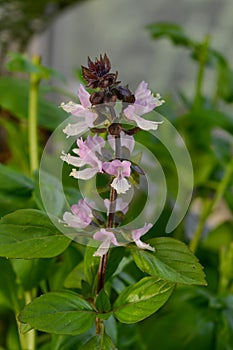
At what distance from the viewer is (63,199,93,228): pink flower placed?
33 centimetres

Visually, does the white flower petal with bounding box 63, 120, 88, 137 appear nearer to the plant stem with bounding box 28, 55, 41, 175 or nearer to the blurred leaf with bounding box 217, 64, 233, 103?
the plant stem with bounding box 28, 55, 41, 175

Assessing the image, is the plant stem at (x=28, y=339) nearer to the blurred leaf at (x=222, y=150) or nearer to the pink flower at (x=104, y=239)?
the pink flower at (x=104, y=239)

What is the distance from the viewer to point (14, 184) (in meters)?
0.45

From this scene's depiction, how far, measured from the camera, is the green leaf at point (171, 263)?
0.30m

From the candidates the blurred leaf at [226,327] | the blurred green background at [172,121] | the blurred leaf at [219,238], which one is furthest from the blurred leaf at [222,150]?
the blurred leaf at [226,327]

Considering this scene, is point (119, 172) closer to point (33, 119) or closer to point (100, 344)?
point (100, 344)

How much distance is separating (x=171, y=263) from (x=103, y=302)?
5 cm

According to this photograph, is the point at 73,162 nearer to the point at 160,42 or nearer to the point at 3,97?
the point at 3,97

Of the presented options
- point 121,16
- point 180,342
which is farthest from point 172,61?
point 180,342

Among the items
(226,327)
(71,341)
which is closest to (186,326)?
(226,327)

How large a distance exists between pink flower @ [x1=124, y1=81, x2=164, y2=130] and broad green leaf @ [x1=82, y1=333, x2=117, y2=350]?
0.12 metres

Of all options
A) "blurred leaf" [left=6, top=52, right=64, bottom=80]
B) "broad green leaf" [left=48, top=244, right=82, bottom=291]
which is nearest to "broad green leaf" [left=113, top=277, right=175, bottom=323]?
"broad green leaf" [left=48, top=244, right=82, bottom=291]

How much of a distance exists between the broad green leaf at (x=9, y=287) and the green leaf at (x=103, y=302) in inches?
5.2

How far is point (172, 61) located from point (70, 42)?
0.38 metres
